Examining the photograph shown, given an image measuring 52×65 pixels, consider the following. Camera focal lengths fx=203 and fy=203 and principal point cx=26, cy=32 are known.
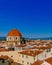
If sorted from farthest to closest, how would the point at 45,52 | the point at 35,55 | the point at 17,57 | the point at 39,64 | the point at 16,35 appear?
the point at 16,35, the point at 17,57, the point at 45,52, the point at 35,55, the point at 39,64

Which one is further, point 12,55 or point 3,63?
Result: point 12,55

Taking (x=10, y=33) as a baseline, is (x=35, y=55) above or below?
below

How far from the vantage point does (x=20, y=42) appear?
95.8 meters

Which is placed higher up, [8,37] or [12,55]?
[8,37]

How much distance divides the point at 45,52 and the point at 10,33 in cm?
4128

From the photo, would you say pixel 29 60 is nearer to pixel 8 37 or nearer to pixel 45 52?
pixel 45 52

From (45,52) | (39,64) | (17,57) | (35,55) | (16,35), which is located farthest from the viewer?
(16,35)

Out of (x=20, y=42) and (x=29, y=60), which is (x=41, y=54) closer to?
(x=29, y=60)

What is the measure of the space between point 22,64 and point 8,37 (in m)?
41.1

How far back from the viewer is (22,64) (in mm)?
54719

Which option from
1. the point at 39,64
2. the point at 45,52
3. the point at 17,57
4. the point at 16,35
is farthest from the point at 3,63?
the point at 16,35

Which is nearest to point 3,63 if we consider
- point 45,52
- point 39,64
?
point 39,64

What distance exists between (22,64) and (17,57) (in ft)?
30.8

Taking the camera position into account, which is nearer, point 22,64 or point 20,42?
point 22,64
